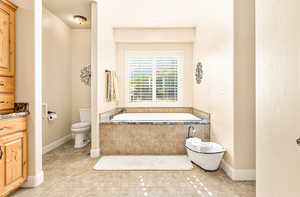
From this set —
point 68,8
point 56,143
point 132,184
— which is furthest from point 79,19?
point 132,184

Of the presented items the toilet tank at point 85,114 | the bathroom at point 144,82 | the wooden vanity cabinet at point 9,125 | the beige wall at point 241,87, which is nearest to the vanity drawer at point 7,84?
the wooden vanity cabinet at point 9,125

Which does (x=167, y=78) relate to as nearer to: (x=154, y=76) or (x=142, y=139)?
(x=154, y=76)

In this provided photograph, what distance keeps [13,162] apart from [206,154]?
7.51ft

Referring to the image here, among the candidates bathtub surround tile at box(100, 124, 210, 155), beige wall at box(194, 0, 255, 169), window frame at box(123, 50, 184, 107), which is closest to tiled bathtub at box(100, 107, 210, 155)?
bathtub surround tile at box(100, 124, 210, 155)

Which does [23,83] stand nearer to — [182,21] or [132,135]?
[132,135]

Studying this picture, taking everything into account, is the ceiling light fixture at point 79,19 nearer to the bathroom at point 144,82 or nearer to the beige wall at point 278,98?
the bathroom at point 144,82

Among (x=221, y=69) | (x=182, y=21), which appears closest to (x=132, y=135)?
(x=221, y=69)

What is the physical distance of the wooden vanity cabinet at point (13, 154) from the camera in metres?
1.87

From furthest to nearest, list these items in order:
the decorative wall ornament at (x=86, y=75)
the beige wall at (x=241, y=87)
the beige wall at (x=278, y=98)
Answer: the decorative wall ornament at (x=86, y=75) → the beige wall at (x=241, y=87) → the beige wall at (x=278, y=98)

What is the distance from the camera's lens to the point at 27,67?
225 centimetres

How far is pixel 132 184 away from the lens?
232 centimetres

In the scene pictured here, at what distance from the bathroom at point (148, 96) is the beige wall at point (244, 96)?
0.04ft

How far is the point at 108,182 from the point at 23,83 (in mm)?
1557

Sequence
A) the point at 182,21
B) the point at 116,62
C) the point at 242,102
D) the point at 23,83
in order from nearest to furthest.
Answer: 1. the point at 23,83
2. the point at 242,102
3. the point at 182,21
4. the point at 116,62
